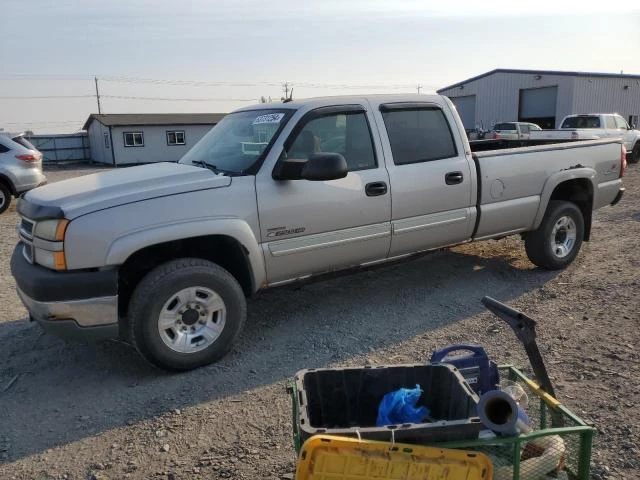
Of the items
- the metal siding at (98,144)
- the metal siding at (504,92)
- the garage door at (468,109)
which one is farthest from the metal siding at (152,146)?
the metal siding at (504,92)

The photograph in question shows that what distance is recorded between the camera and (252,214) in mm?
4258

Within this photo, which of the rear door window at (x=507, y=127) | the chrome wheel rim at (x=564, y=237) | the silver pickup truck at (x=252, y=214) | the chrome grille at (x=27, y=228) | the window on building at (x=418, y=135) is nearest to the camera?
the silver pickup truck at (x=252, y=214)

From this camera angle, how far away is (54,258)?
12.2 feet

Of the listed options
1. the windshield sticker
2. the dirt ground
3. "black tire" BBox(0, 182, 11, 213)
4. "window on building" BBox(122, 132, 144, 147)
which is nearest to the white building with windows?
"window on building" BBox(122, 132, 144, 147)

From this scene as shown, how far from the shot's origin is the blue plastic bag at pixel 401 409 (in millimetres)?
2604

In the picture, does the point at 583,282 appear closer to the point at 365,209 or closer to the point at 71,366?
the point at 365,209

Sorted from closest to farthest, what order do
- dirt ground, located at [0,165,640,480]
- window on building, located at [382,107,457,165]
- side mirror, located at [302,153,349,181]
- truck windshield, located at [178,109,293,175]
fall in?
1. dirt ground, located at [0,165,640,480]
2. side mirror, located at [302,153,349,181]
3. truck windshield, located at [178,109,293,175]
4. window on building, located at [382,107,457,165]

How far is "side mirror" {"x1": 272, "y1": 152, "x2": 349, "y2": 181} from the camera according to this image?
13.5ft

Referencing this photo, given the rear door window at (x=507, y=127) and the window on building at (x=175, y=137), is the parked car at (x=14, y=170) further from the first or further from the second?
the window on building at (x=175, y=137)

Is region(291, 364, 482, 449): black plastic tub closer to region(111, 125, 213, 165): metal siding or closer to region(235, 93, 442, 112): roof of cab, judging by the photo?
region(235, 93, 442, 112): roof of cab

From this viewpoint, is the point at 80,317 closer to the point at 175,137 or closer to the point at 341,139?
the point at 341,139

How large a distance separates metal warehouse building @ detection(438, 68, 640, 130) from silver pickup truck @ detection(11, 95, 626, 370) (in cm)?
3170

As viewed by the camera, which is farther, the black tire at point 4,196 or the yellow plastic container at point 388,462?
the black tire at point 4,196

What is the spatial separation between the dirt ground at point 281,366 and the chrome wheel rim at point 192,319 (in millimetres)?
233
